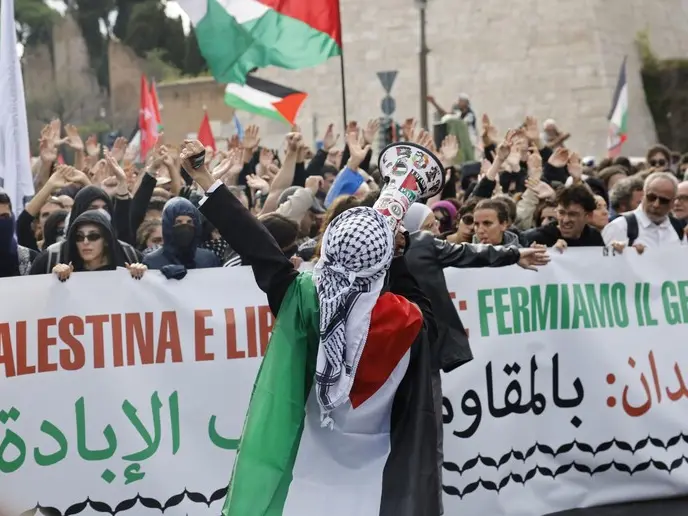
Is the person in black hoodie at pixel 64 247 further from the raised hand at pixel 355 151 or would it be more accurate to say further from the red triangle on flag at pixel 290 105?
the red triangle on flag at pixel 290 105

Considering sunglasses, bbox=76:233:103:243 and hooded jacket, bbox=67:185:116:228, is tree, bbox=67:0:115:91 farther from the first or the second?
sunglasses, bbox=76:233:103:243

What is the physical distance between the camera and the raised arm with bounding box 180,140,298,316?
4250mm

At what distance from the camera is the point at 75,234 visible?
6.14m

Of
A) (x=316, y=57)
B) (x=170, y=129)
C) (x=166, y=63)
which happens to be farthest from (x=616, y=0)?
(x=166, y=63)

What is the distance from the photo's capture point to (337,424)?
419cm

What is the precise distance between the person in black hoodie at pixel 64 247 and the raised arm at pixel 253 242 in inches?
83.5

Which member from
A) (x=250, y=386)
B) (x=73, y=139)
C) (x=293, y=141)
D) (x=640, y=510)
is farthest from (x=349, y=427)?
(x=73, y=139)

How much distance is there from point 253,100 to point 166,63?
35423 millimetres

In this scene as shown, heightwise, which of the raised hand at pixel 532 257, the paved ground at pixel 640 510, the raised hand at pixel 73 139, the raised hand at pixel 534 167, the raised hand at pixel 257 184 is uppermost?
the raised hand at pixel 73 139

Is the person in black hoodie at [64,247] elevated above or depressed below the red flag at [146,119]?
below

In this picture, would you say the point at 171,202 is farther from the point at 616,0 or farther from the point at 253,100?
the point at 616,0

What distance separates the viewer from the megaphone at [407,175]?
4.53 meters

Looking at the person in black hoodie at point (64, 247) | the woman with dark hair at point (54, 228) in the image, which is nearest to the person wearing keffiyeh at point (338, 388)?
the person in black hoodie at point (64, 247)

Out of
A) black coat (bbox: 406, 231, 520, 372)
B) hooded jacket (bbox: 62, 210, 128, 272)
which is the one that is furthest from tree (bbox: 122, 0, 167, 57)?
black coat (bbox: 406, 231, 520, 372)
